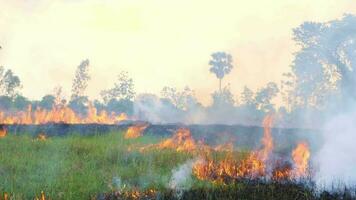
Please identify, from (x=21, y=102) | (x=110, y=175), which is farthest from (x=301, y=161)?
(x=21, y=102)

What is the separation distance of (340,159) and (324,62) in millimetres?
23803

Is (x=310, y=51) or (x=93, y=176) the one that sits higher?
(x=310, y=51)

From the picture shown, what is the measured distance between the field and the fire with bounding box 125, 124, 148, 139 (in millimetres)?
2402

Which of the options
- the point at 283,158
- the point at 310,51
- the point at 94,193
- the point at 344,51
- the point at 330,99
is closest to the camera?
the point at 94,193

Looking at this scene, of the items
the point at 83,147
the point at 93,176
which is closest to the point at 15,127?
the point at 83,147

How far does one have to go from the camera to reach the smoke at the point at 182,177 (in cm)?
1545

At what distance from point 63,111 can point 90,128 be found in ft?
25.1

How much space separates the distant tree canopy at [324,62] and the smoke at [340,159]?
13887 mm

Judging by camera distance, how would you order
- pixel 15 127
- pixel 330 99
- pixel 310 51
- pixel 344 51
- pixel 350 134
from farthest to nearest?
pixel 310 51
pixel 330 99
pixel 344 51
pixel 15 127
pixel 350 134

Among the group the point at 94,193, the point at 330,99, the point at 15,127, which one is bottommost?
the point at 94,193

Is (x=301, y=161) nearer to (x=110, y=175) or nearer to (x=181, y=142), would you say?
(x=110, y=175)

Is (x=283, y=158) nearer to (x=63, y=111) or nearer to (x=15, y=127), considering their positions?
(x=15, y=127)

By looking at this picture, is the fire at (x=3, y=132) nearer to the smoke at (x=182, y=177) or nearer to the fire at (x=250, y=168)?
the smoke at (x=182, y=177)

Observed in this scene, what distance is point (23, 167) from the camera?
17719 mm
